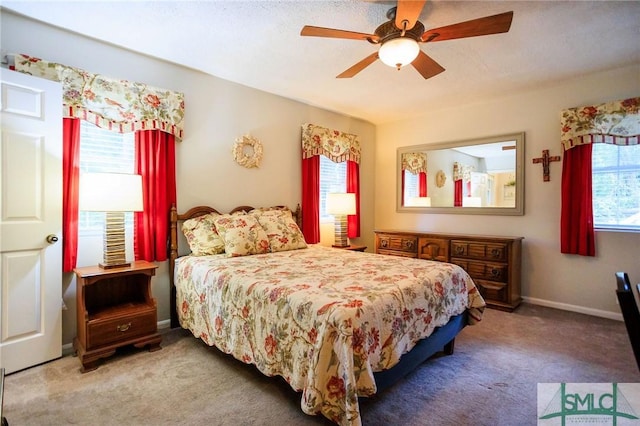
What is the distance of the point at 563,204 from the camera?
3.44 metres

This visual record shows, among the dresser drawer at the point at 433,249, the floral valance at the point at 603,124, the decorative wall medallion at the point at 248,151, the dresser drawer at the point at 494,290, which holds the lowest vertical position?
the dresser drawer at the point at 494,290

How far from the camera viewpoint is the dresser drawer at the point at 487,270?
3525 millimetres

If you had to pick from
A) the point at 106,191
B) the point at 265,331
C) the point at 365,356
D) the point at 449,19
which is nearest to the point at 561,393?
the point at 365,356

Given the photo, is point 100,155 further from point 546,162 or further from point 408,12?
point 546,162

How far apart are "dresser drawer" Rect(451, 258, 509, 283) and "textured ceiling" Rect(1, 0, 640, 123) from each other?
203 cm

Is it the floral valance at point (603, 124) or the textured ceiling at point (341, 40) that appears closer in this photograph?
the textured ceiling at point (341, 40)

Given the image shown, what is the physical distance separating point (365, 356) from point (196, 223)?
2152mm

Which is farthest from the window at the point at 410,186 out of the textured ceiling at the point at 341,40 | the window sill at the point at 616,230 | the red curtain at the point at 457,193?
the window sill at the point at 616,230

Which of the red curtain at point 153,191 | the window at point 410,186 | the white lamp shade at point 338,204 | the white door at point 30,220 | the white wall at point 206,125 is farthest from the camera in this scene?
the window at point 410,186

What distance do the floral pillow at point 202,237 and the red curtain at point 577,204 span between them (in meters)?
3.64

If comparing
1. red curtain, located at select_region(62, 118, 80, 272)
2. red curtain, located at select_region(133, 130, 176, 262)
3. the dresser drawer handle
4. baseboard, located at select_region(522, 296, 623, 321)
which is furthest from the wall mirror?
red curtain, located at select_region(62, 118, 80, 272)

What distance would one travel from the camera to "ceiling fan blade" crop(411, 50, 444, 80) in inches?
89.2

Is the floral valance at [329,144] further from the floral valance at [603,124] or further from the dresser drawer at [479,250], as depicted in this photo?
the floral valance at [603,124]

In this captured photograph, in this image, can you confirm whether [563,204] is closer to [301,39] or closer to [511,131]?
[511,131]
